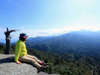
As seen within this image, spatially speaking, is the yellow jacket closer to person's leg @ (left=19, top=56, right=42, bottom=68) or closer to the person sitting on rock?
the person sitting on rock

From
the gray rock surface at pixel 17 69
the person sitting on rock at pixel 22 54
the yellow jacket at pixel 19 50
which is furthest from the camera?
the person sitting on rock at pixel 22 54

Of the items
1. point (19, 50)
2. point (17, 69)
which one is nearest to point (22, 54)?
point (19, 50)

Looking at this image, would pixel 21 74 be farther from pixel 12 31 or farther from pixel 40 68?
pixel 12 31

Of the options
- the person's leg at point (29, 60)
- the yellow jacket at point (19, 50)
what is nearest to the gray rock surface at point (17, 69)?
the person's leg at point (29, 60)

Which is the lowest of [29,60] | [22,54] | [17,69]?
[17,69]

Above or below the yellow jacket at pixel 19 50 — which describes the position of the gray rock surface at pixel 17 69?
below

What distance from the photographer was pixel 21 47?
268 inches

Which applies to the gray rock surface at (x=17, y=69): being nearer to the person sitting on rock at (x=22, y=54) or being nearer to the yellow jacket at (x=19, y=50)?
the person sitting on rock at (x=22, y=54)

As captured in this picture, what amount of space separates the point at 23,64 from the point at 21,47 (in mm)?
860

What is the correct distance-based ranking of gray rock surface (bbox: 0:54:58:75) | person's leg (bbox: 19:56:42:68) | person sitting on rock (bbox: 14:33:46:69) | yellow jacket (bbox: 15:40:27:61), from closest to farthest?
gray rock surface (bbox: 0:54:58:75) < yellow jacket (bbox: 15:40:27:61) < person sitting on rock (bbox: 14:33:46:69) < person's leg (bbox: 19:56:42:68)

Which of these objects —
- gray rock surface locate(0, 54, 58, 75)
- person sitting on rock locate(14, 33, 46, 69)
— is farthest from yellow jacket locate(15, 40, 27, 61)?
gray rock surface locate(0, 54, 58, 75)

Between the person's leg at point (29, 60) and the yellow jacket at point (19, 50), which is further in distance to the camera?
the person's leg at point (29, 60)

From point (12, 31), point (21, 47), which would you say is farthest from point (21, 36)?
point (12, 31)

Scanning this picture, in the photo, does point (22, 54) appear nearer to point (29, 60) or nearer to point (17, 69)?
point (29, 60)
